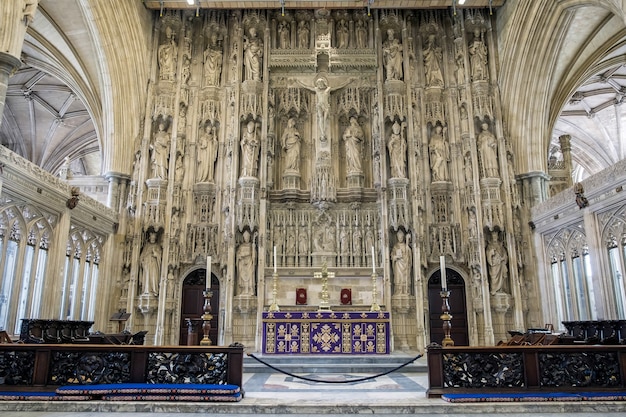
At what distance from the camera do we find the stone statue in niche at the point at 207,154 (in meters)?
16.9

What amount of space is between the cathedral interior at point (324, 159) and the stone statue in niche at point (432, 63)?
0.27 feet

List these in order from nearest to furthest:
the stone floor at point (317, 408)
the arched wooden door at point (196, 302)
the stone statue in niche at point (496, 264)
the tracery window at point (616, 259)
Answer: the stone floor at point (317, 408), the tracery window at point (616, 259), the stone statue in niche at point (496, 264), the arched wooden door at point (196, 302)

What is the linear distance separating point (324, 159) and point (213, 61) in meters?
5.70

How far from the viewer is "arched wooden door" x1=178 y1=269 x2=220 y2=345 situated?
52.3ft

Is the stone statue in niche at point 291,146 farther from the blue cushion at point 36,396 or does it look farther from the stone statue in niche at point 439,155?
the blue cushion at point 36,396

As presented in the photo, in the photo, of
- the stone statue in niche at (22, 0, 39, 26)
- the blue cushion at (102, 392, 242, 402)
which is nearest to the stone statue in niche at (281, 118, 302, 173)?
the stone statue in niche at (22, 0, 39, 26)

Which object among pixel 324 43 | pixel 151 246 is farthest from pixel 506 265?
pixel 151 246

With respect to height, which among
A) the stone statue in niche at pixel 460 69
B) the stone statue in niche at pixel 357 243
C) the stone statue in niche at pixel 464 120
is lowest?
the stone statue in niche at pixel 357 243

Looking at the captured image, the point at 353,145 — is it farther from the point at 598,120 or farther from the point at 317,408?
the point at 598,120

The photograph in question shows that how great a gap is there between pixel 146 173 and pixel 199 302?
481 centimetres

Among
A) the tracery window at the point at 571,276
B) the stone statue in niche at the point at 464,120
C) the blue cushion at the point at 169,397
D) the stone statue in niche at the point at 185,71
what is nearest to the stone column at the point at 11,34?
the blue cushion at the point at 169,397

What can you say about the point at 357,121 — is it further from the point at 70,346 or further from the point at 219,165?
the point at 70,346

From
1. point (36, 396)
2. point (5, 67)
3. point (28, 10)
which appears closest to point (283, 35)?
point (28, 10)

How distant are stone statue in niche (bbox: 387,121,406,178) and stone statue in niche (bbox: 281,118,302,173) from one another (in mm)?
3233
